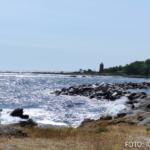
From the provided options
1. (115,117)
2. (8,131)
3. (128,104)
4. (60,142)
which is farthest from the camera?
(128,104)

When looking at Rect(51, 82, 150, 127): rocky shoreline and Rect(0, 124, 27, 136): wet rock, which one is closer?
Rect(0, 124, 27, 136): wet rock

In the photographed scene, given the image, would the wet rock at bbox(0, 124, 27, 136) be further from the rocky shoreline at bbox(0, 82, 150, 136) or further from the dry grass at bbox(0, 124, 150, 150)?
the dry grass at bbox(0, 124, 150, 150)

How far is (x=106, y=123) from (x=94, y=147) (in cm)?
947

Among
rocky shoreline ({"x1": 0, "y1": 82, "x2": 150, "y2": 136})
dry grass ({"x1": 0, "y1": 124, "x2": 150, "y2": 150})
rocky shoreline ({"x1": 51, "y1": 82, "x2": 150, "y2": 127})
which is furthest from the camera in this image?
rocky shoreline ({"x1": 51, "y1": 82, "x2": 150, "y2": 127})

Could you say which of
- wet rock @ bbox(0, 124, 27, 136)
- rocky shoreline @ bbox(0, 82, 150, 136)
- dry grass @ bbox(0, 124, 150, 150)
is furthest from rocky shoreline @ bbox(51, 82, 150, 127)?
wet rock @ bbox(0, 124, 27, 136)

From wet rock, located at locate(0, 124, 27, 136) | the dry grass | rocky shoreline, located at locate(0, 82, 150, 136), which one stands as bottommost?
rocky shoreline, located at locate(0, 82, 150, 136)

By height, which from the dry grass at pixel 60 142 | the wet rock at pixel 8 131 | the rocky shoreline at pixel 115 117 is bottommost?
the rocky shoreline at pixel 115 117

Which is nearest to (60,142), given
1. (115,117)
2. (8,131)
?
(8,131)

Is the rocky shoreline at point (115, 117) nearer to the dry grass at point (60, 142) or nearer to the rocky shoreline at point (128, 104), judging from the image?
the rocky shoreline at point (128, 104)

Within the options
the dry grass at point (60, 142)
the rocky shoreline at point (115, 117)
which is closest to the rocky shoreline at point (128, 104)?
the rocky shoreline at point (115, 117)

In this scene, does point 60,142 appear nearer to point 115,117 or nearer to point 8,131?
point 8,131

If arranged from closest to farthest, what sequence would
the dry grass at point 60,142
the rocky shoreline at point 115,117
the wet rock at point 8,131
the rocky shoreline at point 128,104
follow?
the dry grass at point 60,142 < the wet rock at point 8,131 < the rocky shoreline at point 115,117 < the rocky shoreline at point 128,104

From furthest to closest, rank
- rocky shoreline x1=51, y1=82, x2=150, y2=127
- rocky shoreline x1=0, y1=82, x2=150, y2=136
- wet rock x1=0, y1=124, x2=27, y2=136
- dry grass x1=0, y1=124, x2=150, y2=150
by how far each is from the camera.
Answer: rocky shoreline x1=51, y1=82, x2=150, y2=127 → rocky shoreline x1=0, y1=82, x2=150, y2=136 → wet rock x1=0, y1=124, x2=27, y2=136 → dry grass x1=0, y1=124, x2=150, y2=150

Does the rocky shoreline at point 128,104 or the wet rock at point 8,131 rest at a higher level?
the wet rock at point 8,131
